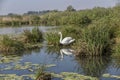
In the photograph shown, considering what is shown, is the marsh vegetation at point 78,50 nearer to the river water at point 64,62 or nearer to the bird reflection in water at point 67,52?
the river water at point 64,62

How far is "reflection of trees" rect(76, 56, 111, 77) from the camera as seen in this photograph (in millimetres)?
10352

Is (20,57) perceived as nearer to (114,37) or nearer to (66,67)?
(66,67)

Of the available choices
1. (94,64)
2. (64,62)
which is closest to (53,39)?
Answer: (64,62)

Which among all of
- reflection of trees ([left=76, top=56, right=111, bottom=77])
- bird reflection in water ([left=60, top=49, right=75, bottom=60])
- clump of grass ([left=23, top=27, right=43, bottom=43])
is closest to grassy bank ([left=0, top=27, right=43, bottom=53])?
clump of grass ([left=23, top=27, right=43, bottom=43])

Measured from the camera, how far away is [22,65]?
11.5m

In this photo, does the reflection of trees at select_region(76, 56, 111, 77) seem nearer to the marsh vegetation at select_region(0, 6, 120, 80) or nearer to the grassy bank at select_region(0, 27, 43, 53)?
the marsh vegetation at select_region(0, 6, 120, 80)

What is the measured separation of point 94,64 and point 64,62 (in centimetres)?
119

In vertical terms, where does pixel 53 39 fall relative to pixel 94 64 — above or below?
above

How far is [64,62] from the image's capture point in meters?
12.1

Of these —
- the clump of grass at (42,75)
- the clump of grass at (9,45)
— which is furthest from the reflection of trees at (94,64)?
the clump of grass at (9,45)

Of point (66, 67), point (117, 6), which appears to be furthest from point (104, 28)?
point (117, 6)

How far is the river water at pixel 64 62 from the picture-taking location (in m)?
10.5

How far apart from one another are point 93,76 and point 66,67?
5.33 ft

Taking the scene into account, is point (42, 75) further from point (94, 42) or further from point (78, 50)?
point (94, 42)
